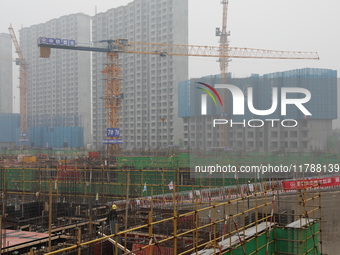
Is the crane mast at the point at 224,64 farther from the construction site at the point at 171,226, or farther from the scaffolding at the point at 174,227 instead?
the scaffolding at the point at 174,227

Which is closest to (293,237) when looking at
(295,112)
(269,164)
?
(269,164)

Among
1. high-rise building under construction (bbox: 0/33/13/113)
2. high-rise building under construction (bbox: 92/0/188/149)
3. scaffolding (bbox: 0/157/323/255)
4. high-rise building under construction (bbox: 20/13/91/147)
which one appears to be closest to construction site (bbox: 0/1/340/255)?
scaffolding (bbox: 0/157/323/255)

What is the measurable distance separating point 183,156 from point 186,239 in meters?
19.7

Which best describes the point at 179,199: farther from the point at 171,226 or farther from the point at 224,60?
the point at 224,60

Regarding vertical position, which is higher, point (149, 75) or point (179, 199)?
point (149, 75)

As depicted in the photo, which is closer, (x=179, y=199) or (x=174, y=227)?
(x=174, y=227)

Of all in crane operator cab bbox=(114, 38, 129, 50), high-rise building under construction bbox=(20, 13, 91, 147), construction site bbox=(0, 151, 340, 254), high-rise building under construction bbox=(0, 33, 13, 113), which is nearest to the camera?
construction site bbox=(0, 151, 340, 254)

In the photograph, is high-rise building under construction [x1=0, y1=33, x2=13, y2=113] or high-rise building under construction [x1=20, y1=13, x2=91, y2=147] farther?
high-rise building under construction [x1=0, y1=33, x2=13, y2=113]

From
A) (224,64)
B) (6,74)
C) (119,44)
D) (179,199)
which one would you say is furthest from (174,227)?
(6,74)

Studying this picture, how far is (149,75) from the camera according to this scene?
83938mm

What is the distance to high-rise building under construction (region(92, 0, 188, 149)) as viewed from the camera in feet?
258

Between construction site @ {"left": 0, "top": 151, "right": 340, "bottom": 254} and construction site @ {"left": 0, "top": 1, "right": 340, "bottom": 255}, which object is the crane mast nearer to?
construction site @ {"left": 0, "top": 1, "right": 340, "bottom": 255}

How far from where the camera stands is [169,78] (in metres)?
80.3

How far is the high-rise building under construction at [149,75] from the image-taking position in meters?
78.7
